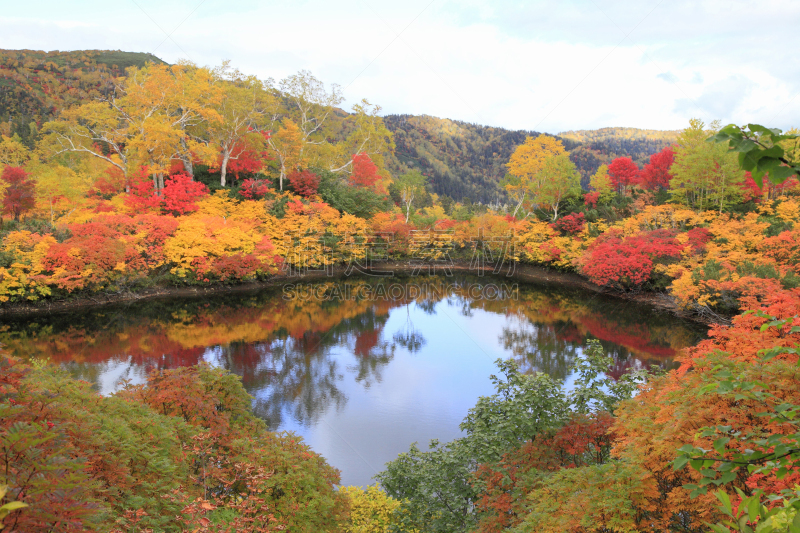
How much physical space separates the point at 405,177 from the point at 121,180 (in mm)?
27176

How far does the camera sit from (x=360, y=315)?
17297mm

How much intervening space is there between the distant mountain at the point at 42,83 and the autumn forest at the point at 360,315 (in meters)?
3.28

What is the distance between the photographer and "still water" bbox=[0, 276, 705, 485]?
912 cm

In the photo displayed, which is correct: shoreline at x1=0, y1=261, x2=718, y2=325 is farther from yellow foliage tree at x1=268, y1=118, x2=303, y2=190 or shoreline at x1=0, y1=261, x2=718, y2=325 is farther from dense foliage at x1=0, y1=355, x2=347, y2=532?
dense foliage at x1=0, y1=355, x2=347, y2=532

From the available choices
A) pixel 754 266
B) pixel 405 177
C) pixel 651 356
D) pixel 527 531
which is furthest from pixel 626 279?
pixel 405 177

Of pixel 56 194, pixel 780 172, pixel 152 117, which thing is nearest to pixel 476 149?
pixel 152 117

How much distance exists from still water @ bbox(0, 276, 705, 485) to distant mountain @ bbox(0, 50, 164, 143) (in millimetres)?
37101

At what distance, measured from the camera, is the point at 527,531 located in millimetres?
3857

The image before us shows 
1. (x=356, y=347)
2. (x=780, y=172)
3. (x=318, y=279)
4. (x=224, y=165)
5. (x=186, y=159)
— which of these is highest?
(x=186, y=159)

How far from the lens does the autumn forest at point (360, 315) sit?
107 inches

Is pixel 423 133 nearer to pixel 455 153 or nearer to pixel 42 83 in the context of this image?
pixel 455 153

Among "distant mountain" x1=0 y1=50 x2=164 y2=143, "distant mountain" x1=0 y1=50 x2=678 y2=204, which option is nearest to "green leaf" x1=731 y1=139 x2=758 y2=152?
"distant mountain" x1=0 y1=50 x2=678 y2=204

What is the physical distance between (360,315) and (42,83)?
70572 millimetres

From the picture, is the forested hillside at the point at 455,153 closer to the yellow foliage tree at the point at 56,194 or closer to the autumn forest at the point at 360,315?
the autumn forest at the point at 360,315
